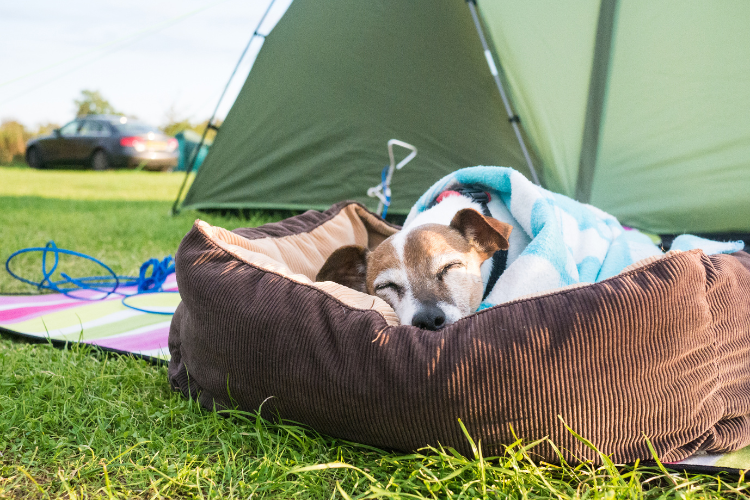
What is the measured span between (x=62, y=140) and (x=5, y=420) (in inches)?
593

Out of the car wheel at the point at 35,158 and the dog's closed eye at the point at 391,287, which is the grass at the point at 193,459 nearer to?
the dog's closed eye at the point at 391,287

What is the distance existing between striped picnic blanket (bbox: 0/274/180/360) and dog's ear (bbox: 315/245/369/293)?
2.24 feet

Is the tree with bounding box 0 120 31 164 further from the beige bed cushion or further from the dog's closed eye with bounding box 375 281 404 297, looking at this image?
the dog's closed eye with bounding box 375 281 404 297

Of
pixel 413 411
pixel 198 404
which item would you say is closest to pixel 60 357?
pixel 198 404

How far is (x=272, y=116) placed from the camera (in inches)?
193

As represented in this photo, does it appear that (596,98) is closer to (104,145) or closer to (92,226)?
(92,226)

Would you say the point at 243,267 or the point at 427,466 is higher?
the point at 243,267

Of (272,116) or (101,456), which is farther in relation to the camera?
(272,116)

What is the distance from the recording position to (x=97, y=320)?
2629 millimetres

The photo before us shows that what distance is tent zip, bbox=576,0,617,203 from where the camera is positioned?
11.3ft

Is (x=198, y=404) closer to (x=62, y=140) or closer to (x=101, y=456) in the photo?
(x=101, y=456)

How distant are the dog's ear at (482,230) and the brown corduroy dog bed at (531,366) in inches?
27.9

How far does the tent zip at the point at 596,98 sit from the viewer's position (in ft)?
11.3

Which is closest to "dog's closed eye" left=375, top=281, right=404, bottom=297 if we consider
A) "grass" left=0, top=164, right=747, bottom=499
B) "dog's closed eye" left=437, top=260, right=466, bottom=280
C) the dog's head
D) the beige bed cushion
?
the dog's head
